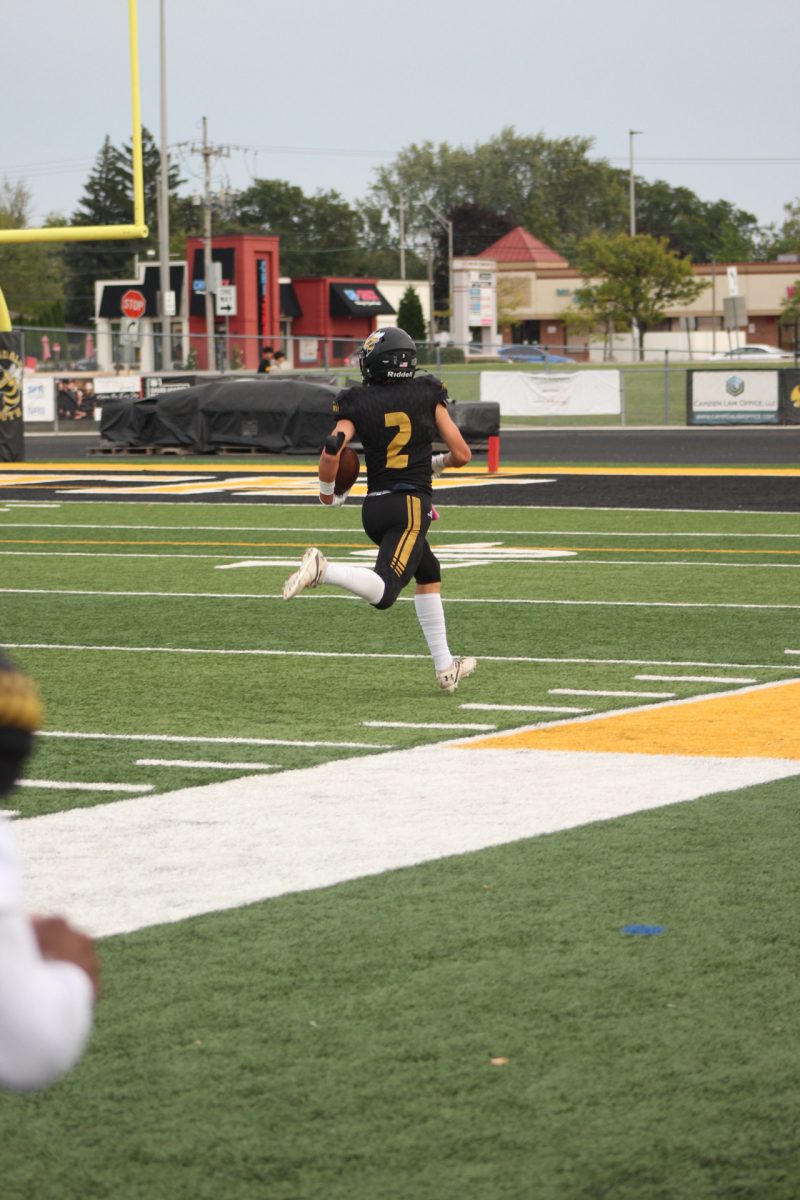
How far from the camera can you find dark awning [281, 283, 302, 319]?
7888cm

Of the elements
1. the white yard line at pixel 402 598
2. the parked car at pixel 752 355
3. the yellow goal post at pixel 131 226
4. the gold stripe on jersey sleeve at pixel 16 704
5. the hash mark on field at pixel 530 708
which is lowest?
the hash mark on field at pixel 530 708

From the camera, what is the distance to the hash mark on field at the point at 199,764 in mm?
7477

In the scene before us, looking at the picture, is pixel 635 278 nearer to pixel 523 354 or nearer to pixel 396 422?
pixel 523 354

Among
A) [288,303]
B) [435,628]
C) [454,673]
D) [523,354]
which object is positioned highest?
[288,303]

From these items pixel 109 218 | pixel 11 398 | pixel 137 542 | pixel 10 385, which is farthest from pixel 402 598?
pixel 109 218

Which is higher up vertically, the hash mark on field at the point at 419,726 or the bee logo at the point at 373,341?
the bee logo at the point at 373,341

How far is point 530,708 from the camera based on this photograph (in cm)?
879

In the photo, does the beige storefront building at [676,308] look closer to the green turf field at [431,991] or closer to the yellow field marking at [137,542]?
the yellow field marking at [137,542]

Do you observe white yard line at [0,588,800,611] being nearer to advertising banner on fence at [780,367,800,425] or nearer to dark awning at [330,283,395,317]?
advertising banner on fence at [780,367,800,425]

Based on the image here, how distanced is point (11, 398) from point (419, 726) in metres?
22.8

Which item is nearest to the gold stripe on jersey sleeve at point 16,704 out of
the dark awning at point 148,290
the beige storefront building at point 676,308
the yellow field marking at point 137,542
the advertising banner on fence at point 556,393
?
the yellow field marking at point 137,542

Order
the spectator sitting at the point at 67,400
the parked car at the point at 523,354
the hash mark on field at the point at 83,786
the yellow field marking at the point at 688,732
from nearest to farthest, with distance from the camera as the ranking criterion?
the hash mark on field at the point at 83,786 < the yellow field marking at the point at 688,732 < the spectator sitting at the point at 67,400 < the parked car at the point at 523,354

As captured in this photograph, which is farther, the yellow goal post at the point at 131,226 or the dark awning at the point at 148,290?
the dark awning at the point at 148,290

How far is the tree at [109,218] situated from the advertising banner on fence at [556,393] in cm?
7976
